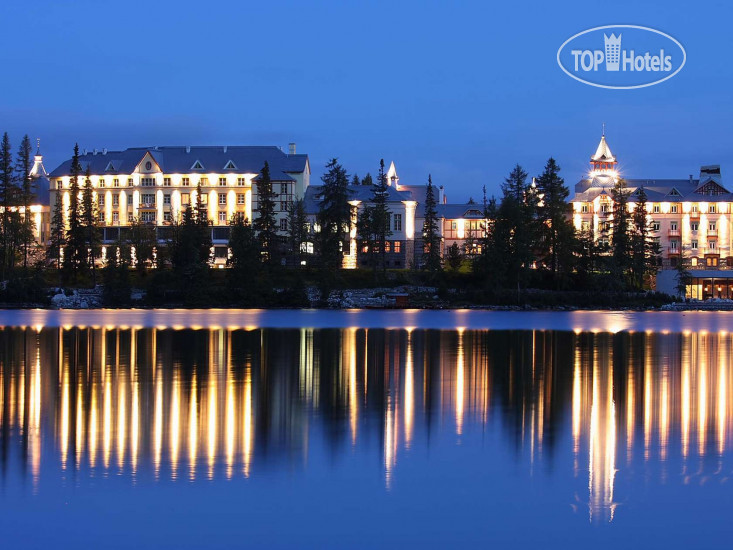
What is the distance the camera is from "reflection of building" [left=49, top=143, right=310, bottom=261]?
10081 cm

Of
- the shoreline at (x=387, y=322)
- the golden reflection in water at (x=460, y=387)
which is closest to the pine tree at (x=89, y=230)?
the shoreline at (x=387, y=322)

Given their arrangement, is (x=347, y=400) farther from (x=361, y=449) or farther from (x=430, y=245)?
(x=430, y=245)

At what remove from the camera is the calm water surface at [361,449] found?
1222 cm

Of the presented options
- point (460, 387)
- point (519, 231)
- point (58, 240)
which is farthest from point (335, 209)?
point (460, 387)

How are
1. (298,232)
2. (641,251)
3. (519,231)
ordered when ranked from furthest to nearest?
(298,232) < (641,251) < (519,231)

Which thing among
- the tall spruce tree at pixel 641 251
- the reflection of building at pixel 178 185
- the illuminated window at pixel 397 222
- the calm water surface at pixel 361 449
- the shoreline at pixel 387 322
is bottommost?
the shoreline at pixel 387 322

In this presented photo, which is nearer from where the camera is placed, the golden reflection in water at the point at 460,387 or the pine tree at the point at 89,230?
the golden reflection in water at the point at 460,387

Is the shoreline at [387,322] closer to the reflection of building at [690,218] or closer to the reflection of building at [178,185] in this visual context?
the reflection of building at [178,185]

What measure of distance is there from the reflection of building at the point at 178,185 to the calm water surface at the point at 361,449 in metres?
67.8

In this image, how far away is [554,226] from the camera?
85.2 m

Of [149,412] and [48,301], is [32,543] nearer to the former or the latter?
[149,412]

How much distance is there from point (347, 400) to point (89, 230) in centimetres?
6910

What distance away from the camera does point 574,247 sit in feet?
274

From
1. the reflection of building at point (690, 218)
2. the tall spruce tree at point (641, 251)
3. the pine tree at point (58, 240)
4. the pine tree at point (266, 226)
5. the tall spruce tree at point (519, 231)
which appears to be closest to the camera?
the tall spruce tree at point (519, 231)
